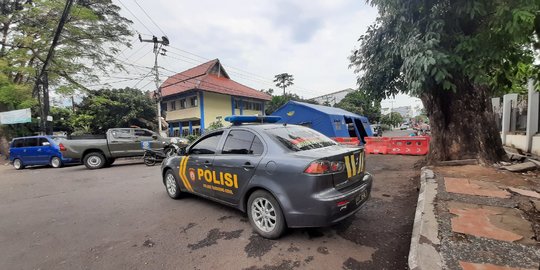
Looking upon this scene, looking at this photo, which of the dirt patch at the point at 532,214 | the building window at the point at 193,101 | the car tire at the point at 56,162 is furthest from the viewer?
the building window at the point at 193,101

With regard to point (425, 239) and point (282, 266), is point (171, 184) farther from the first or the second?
point (425, 239)

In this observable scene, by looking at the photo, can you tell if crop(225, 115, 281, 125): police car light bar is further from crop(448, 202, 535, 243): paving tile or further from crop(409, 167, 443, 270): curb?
crop(448, 202, 535, 243): paving tile

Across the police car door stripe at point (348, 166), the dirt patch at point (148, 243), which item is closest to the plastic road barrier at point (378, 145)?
the police car door stripe at point (348, 166)

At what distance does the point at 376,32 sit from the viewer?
5.66 metres

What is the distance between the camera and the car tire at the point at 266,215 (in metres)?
2.91

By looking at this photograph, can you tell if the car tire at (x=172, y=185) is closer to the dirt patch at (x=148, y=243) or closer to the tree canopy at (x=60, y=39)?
the dirt patch at (x=148, y=243)

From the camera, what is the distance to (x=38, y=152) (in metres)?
11.6

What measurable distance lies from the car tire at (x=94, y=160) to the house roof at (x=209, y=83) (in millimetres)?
10262

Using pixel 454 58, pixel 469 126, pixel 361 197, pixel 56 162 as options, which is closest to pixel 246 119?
pixel 361 197

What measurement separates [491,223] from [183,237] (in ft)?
11.9

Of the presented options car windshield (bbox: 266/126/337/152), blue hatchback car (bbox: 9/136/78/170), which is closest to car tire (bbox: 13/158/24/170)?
blue hatchback car (bbox: 9/136/78/170)

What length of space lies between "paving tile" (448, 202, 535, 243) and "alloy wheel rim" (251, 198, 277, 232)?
6.43 ft

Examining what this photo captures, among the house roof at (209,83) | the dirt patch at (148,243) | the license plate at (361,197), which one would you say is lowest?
the dirt patch at (148,243)

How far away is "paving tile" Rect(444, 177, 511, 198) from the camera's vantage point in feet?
12.3
